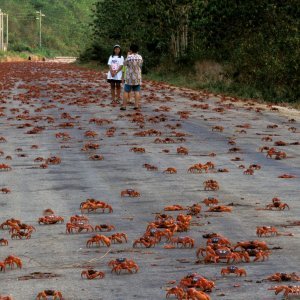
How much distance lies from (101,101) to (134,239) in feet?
75.2

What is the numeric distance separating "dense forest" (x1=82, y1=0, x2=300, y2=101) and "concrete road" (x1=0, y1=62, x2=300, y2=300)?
30.0 feet

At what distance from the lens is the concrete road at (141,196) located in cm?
735

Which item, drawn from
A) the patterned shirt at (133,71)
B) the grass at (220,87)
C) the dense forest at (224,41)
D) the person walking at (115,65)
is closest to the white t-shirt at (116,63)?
the person walking at (115,65)

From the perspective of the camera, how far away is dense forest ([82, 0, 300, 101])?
34125 millimetres

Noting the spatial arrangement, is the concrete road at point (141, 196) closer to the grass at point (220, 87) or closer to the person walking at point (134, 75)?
the person walking at point (134, 75)

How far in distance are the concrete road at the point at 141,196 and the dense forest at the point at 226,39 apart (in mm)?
9146

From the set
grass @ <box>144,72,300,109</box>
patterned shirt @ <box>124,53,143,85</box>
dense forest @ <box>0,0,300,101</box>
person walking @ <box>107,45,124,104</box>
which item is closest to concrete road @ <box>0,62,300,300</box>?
patterned shirt @ <box>124,53,143,85</box>

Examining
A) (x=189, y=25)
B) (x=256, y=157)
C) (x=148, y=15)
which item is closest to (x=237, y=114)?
(x=256, y=157)

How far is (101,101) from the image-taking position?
3170cm

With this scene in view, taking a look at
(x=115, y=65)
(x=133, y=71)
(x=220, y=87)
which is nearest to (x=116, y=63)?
(x=115, y=65)

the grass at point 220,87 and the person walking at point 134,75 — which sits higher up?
the person walking at point 134,75

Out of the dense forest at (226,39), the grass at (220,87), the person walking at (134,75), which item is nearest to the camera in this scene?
the person walking at (134,75)

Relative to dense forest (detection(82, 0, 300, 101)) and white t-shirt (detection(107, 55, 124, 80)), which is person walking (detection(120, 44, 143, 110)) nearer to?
white t-shirt (detection(107, 55, 124, 80))

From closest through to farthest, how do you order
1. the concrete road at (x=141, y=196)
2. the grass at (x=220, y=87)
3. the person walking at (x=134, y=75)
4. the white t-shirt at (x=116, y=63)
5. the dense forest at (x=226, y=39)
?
the concrete road at (x=141, y=196) < the person walking at (x=134, y=75) < the white t-shirt at (x=116, y=63) < the grass at (x=220, y=87) < the dense forest at (x=226, y=39)
